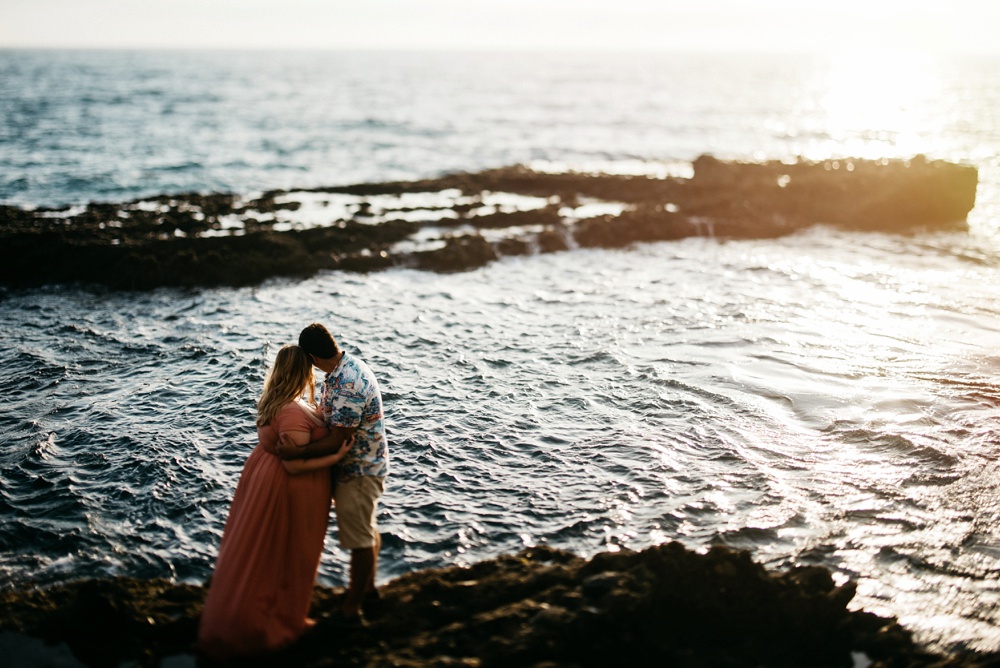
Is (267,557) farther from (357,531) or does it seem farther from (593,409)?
(593,409)

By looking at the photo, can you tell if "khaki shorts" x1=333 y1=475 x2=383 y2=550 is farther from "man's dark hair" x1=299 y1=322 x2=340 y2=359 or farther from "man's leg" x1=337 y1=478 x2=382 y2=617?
"man's dark hair" x1=299 y1=322 x2=340 y2=359

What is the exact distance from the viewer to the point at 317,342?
6.23m

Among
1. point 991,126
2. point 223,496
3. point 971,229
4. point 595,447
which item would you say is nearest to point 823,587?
point 595,447

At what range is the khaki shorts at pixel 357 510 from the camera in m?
6.32

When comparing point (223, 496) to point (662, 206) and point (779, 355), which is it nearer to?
point (779, 355)

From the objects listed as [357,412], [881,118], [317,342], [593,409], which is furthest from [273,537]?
[881,118]

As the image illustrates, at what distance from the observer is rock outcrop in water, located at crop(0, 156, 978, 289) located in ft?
60.0

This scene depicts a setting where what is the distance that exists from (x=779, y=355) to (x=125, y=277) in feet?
47.0

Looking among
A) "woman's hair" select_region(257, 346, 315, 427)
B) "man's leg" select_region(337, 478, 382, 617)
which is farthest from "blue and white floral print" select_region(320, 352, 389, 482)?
"woman's hair" select_region(257, 346, 315, 427)

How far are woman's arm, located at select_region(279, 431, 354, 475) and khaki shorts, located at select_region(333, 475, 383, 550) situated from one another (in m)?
0.35

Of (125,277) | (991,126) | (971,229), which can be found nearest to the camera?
(125,277)

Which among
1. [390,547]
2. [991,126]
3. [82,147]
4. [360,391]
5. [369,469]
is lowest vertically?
[390,547]

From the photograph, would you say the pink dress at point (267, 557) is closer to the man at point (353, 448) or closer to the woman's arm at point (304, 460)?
the woman's arm at point (304, 460)

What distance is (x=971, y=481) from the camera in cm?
901
